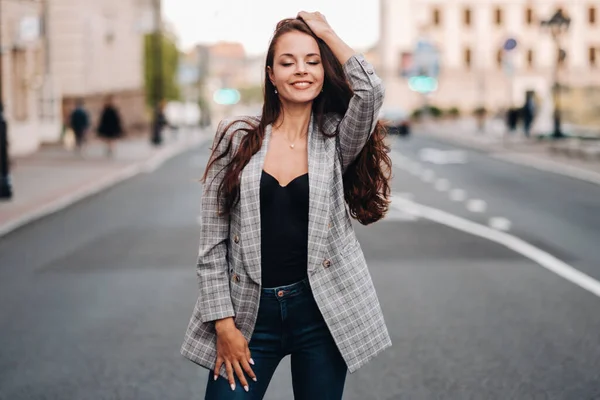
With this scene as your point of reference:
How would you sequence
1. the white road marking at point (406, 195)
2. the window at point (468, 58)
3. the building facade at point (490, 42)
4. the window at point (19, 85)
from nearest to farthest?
the white road marking at point (406, 195) < the window at point (19, 85) < the building facade at point (490, 42) < the window at point (468, 58)

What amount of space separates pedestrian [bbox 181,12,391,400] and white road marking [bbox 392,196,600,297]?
620 cm

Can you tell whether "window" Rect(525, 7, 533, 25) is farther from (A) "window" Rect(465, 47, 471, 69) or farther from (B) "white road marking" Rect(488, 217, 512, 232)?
(B) "white road marking" Rect(488, 217, 512, 232)

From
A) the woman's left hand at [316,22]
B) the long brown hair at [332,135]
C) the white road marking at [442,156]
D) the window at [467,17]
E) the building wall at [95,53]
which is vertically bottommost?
the white road marking at [442,156]

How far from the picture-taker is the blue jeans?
3.36 metres

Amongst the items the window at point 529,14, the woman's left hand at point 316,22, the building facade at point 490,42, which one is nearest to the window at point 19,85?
the woman's left hand at point 316,22

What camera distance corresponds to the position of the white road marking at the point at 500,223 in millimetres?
14172

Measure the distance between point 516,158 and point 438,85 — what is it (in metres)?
71.7

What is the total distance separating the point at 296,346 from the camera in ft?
11.2

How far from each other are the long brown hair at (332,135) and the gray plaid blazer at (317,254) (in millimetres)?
28

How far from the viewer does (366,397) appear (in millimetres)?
5941

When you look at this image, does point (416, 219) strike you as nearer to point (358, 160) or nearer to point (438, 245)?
point (438, 245)

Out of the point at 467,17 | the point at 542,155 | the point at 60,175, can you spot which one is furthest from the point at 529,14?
the point at 60,175

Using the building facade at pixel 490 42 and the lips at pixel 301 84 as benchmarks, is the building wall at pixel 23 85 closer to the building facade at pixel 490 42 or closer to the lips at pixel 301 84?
the lips at pixel 301 84

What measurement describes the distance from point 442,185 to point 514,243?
9.96 m
